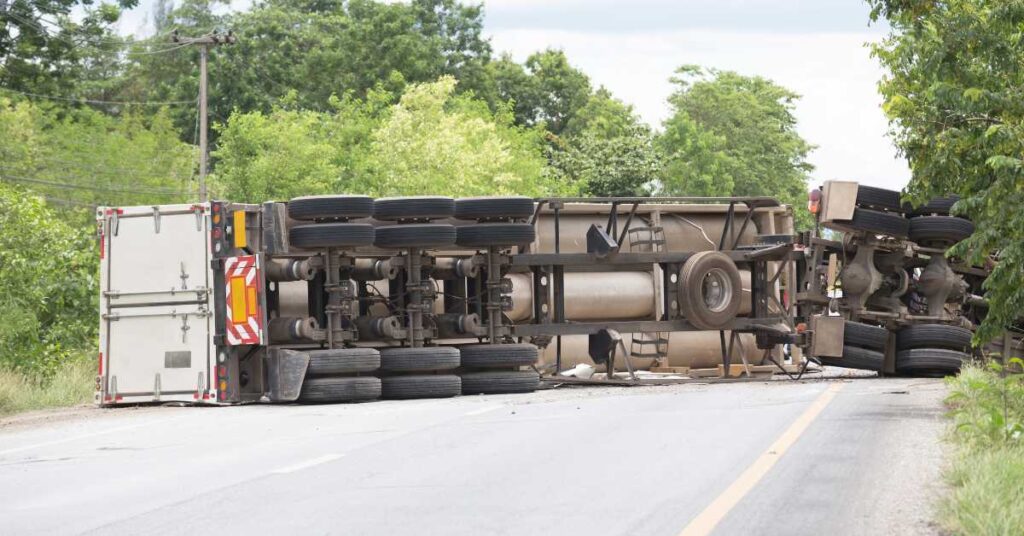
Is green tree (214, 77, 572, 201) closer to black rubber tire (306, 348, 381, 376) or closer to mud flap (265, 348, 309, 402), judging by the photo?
black rubber tire (306, 348, 381, 376)

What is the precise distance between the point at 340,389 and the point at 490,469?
25.0 feet

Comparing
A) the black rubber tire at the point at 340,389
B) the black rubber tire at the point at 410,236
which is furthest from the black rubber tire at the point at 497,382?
the black rubber tire at the point at 410,236

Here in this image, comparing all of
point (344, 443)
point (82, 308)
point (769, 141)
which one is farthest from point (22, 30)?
point (769, 141)

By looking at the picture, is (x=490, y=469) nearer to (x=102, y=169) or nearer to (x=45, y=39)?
(x=45, y=39)

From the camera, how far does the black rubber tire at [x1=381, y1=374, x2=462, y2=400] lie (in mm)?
18891

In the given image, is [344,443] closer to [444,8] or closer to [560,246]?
[560,246]

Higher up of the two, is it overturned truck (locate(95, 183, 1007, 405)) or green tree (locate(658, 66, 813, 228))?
green tree (locate(658, 66, 813, 228))

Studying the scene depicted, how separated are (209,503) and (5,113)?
61.7m

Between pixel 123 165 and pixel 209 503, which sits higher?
pixel 123 165

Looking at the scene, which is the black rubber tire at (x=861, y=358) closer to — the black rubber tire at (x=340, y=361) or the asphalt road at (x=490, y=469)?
the asphalt road at (x=490, y=469)

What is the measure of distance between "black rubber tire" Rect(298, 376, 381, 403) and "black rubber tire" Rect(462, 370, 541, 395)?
151cm

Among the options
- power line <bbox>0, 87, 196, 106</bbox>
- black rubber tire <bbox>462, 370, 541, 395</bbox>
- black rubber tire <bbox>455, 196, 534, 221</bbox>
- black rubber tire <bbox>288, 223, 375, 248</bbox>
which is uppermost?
power line <bbox>0, 87, 196, 106</bbox>

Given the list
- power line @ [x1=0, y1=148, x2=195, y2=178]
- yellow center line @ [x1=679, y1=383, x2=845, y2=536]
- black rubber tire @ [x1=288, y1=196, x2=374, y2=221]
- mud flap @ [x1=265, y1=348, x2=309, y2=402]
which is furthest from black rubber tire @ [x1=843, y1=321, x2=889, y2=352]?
power line @ [x1=0, y1=148, x2=195, y2=178]

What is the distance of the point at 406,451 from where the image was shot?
12133mm
